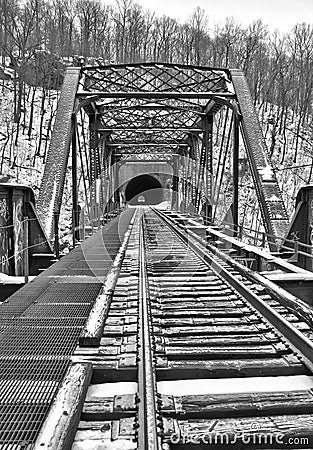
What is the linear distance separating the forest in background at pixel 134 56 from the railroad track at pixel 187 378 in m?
34.1

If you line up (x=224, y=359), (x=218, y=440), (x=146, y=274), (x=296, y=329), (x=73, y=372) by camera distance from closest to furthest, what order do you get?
1. (x=218, y=440)
2. (x=73, y=372)
3. (x=224, y=359)
4. (x=296, y=329)
5. (x=146, y=274)

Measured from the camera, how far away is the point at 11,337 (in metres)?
4.11

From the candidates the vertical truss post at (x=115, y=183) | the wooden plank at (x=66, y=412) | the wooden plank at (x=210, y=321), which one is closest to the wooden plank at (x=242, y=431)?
the wooden plank at (x=66, y=412)

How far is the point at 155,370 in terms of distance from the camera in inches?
127

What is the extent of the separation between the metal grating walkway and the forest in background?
3235 cm

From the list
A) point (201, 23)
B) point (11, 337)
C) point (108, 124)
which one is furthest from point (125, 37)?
point (11, 337)

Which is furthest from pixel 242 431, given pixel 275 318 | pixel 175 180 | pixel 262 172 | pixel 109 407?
pixel 175 180

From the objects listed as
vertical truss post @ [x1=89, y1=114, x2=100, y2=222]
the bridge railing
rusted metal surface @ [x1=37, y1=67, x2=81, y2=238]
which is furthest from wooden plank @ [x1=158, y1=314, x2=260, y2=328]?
vertical truss post @ [x1=89, y1=114, x2=100, y2=222]

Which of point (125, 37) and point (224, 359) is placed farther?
point (125, 37)

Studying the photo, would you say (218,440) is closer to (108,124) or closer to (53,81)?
(108,124)

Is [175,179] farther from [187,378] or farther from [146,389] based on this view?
[146,389]

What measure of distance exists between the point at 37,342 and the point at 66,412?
4.85 feet

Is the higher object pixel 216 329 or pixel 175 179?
pixel 175 179

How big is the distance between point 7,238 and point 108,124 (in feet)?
52.8
